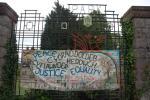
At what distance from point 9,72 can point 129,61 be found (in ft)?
12.0

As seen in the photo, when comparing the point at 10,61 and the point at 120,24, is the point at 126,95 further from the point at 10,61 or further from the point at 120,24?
the point at 10,61

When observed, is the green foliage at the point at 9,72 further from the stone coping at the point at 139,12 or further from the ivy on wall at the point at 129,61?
the stone coping at the point at 139,12

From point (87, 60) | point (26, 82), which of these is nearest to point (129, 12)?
point (87, 60)

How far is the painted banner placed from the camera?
10508 mm

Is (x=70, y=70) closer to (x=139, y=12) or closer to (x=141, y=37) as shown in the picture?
(x=141, y=37)

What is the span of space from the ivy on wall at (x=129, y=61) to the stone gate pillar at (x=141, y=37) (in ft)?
0.52

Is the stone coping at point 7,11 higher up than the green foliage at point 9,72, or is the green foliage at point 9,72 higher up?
the stone coping at point 7,11

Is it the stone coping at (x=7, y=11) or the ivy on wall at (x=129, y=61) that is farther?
the stone coping at (x=7, y=11)

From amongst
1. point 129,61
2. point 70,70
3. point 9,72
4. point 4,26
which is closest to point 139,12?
point 129,61

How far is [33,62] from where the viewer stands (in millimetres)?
10664

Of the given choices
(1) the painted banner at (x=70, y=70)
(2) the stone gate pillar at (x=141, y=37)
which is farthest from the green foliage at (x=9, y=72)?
(2) the stone gate pillar at (x=141, y=37)

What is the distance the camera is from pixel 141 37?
34.3 feet

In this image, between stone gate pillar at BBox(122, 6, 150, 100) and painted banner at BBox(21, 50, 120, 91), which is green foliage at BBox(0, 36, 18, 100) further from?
stone gate pillar at BBox(122, 6, 150, 100)

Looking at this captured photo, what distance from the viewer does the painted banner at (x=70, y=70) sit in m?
10.5
